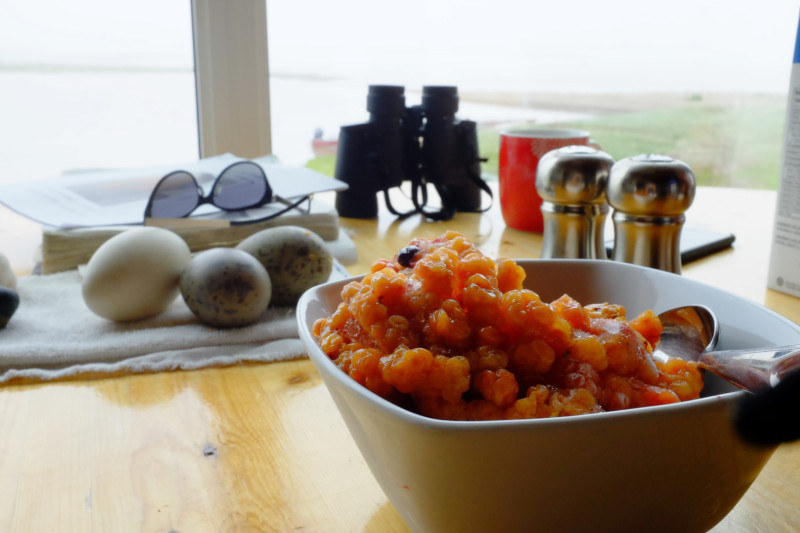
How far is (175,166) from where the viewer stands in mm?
1485

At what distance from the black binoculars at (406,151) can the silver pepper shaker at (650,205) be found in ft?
1.78

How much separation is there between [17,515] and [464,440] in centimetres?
34

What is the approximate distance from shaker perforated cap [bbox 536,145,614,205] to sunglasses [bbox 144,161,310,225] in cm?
44

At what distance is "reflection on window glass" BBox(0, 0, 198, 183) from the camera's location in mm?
1882

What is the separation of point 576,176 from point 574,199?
32 millimetres

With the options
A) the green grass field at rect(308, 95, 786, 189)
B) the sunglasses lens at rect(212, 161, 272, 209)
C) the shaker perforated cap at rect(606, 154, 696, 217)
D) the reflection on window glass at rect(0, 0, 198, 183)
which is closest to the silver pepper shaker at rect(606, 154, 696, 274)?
the shaker perforated cap at rect(606, 154, 696, 217)

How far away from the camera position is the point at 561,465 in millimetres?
305

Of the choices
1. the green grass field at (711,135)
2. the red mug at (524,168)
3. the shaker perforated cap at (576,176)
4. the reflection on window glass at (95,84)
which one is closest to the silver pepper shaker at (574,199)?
the shaker perforated cap at (576,176)

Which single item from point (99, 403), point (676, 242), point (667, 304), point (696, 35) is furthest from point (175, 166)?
point (696, 35)

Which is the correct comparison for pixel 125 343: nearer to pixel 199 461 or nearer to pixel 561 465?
pixel 199 461

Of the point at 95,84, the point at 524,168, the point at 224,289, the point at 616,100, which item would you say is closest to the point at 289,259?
the point at 224,289

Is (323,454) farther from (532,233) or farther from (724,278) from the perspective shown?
(532,233)

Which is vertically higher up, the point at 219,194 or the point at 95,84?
the point at 95,84

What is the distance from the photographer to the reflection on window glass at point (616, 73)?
3602 millimetres
